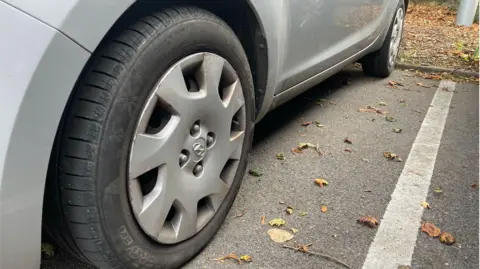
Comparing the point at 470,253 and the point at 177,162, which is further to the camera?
the point at 470,253

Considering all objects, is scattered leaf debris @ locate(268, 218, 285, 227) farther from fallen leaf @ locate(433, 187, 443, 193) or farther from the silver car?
fallen leaf @ locate(433, 187, 443, 193)

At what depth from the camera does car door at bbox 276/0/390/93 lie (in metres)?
2.45

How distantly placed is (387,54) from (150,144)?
12.0 feet

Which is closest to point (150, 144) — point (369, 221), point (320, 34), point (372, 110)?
point (369, 221)

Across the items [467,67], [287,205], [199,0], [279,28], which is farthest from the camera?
[467,67]

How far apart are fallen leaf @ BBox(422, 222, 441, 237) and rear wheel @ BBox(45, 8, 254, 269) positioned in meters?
0.96

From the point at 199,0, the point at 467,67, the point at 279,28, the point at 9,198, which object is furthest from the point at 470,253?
the point at 467,67

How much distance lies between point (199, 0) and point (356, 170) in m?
1.48

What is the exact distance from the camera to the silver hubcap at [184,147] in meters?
1.61

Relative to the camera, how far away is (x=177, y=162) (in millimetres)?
1724

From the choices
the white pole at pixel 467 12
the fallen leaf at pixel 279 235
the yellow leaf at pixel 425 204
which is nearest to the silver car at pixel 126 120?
the fallen leaf at pixel 279 235

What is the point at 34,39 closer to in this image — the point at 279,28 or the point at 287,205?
the point at 279,28

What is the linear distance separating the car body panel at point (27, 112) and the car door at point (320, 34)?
1297 mm

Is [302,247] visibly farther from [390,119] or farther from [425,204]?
[390,119]
